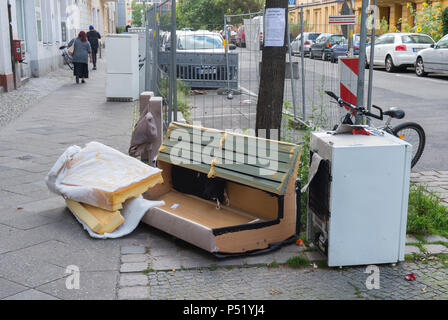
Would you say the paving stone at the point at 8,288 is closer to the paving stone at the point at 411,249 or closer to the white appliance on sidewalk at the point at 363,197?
the white appliance on sidewalk at the point at 363,197

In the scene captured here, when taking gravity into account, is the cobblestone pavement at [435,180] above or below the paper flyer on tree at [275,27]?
below

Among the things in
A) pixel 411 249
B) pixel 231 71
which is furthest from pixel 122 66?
pixel 411 249

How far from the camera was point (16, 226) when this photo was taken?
4.88 meters

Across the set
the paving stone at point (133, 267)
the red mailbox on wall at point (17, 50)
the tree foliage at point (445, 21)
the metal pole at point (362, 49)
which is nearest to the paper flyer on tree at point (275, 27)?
the metal pole at point (362, 49)

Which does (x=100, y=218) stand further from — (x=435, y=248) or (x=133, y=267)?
(x=435, y=248)

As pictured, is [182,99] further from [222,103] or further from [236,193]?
[236,193]

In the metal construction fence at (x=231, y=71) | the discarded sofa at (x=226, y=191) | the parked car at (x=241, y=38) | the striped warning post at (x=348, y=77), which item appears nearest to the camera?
the discarded sofa at (x=226, y=191)

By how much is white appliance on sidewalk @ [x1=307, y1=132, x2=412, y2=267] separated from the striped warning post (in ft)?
7.79

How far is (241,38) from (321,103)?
9.00 feet

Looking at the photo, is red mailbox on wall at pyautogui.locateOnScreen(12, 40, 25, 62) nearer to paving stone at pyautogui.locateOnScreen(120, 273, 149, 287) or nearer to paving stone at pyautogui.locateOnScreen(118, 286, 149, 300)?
paving stone at pyautogui.locateOnScreen(120, 273, 149, 287)

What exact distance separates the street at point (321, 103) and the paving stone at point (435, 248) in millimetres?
2005

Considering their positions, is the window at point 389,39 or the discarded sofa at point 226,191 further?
the window at point 389,39

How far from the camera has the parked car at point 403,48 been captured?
2211 centimetres
